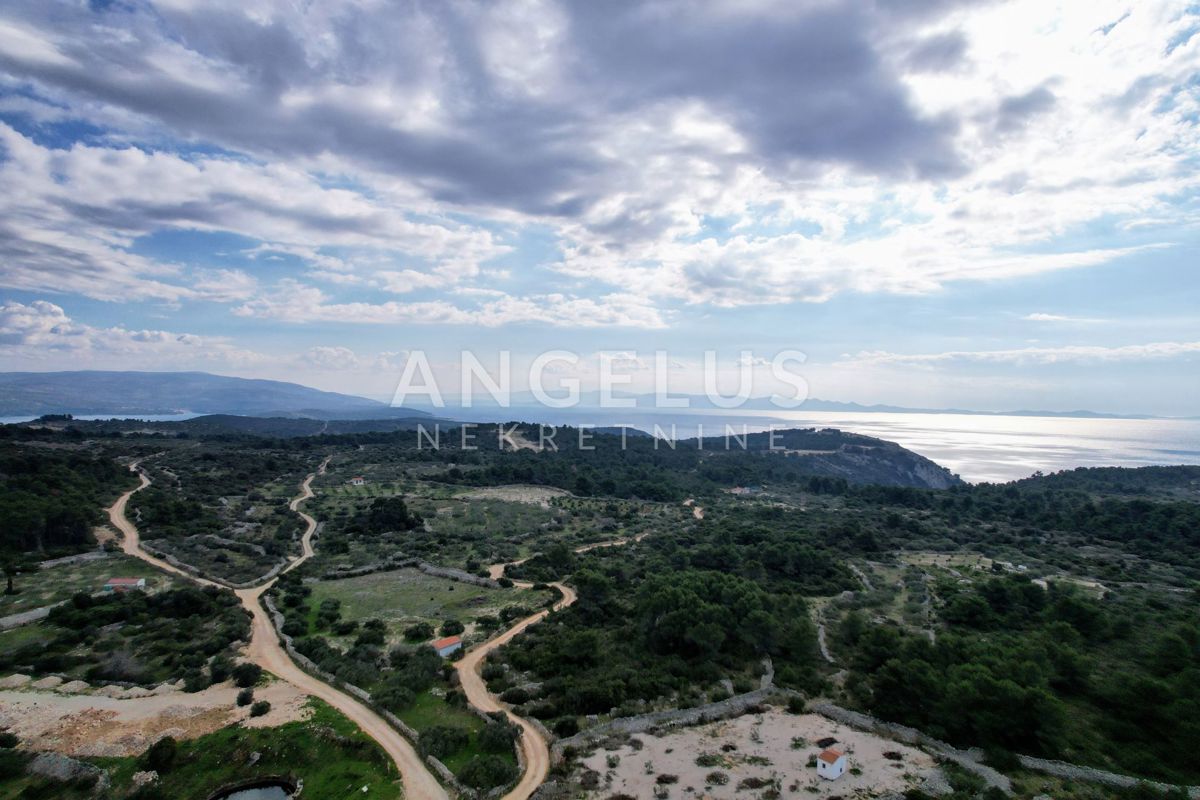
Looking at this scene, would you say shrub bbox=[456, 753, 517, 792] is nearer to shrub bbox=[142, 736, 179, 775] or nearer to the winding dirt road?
the winding dirt road

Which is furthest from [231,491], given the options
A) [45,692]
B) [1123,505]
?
[1123,505]


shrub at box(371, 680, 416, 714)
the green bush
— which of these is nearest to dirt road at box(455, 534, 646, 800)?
the green bush

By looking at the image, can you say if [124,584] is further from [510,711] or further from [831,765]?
[831,765]

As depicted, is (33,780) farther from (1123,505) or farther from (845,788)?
(1123,505)

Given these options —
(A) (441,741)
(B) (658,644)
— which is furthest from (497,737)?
(B) (658,644)

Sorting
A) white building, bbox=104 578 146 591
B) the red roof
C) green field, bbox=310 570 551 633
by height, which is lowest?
green field, bbox=310 570 551 633

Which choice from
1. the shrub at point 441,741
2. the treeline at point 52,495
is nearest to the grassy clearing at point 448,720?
the shrub at point 441,741
